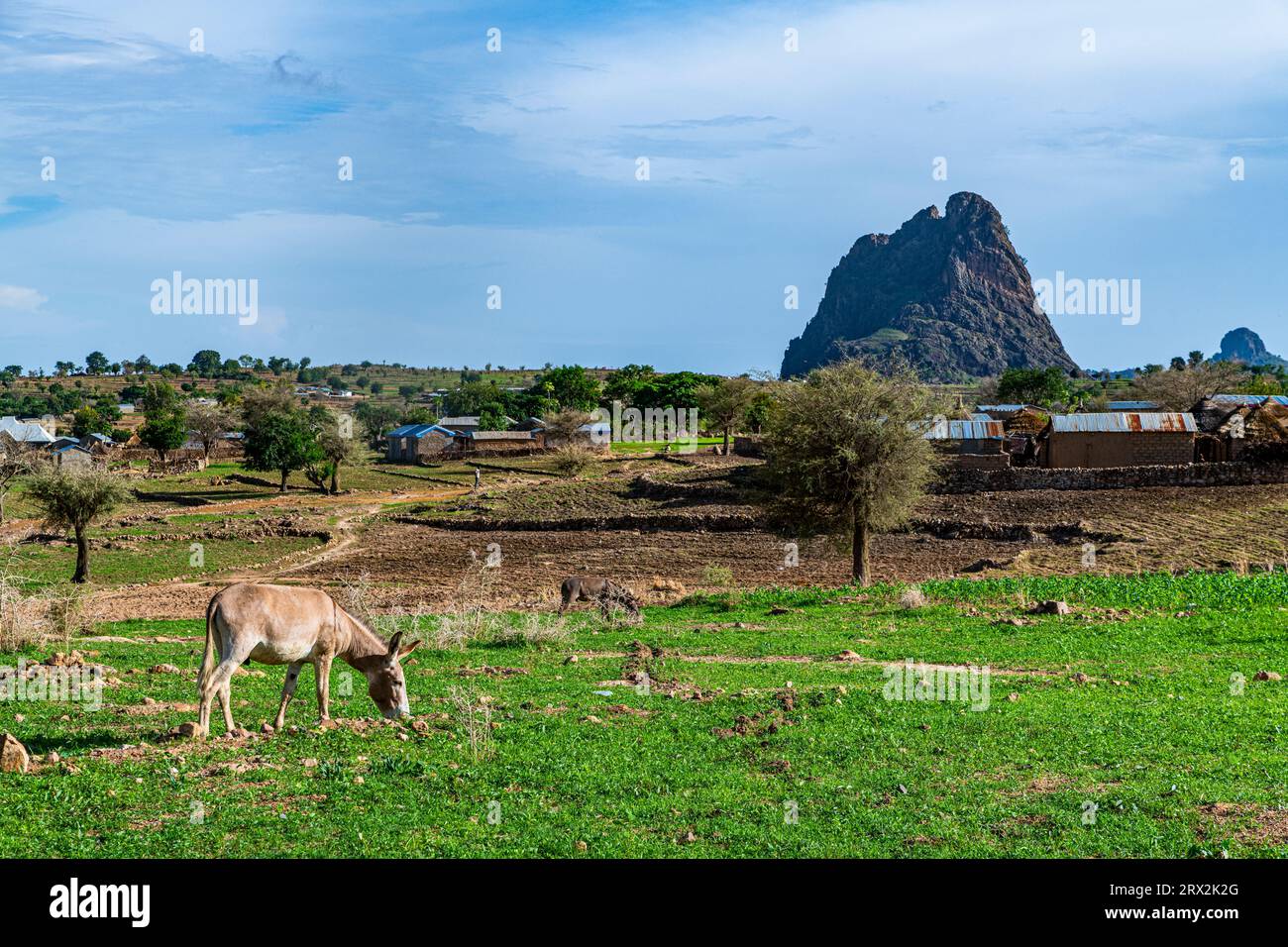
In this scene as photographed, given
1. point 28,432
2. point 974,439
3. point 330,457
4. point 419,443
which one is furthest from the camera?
point 419,443

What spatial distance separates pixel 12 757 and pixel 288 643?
2938 mm

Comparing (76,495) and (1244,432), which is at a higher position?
(1244,432)

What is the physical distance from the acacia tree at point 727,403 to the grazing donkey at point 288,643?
76366 millimetres

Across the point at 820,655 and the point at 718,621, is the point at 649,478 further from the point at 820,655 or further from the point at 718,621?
the point at 820,655

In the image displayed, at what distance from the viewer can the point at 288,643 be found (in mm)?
12320

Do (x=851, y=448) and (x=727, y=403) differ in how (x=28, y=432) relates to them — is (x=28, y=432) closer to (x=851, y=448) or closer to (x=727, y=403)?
(x=727, y=403)

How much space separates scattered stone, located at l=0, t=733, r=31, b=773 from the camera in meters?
10.4

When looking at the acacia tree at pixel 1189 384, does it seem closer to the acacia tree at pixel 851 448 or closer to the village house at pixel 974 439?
the village house at pixel 974 439

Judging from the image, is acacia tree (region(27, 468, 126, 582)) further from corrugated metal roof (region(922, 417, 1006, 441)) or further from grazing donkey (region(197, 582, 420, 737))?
corrugated metal roof (region(922, 417, 1006, 441))

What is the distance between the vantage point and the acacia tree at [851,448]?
108ft

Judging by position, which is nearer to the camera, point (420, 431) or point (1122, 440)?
point (1122, 440)

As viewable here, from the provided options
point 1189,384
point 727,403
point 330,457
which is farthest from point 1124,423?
point 330,457
